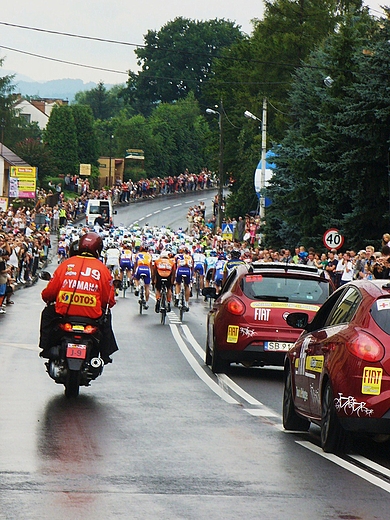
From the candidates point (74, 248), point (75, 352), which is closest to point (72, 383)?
point (75, 352)

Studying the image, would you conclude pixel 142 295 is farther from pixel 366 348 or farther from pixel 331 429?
pixel 366 348

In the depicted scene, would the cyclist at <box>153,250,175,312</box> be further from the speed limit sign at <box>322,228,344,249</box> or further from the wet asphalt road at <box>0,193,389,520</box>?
the wet asphalt road at <box>0,193,389,520</box>

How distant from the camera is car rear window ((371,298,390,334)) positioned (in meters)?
9.91

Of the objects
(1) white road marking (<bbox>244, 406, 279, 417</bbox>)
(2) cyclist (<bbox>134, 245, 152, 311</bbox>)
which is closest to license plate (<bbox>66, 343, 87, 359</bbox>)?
(1) white road marking (<bbox>244, 406, 279, 417</bbox>)

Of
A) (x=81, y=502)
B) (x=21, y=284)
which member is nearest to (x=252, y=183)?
(x=21, y=284)

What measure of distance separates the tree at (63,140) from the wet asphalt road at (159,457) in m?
110

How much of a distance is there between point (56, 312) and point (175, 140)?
425ft

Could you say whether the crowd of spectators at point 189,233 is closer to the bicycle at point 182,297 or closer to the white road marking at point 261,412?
the bicycle at point 182,297

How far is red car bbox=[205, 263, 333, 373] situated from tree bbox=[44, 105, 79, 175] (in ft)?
359

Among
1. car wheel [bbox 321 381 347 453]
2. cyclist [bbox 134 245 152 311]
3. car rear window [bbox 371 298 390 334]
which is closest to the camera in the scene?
car rear window [bbox 371 298 390 334]

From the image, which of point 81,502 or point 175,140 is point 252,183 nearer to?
point 175,140

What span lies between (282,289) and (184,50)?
136 m

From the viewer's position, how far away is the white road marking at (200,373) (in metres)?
14.7

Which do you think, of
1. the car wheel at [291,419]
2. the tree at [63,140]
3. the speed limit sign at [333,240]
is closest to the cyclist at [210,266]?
the speed limit sign at [333,240]
